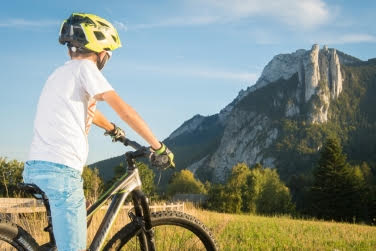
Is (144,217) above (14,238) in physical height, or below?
above

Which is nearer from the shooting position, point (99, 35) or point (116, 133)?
point (99, 35)

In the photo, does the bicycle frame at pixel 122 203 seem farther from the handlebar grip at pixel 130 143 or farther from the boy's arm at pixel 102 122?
the boy's arm at pixel 102 122

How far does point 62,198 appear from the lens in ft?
9.07

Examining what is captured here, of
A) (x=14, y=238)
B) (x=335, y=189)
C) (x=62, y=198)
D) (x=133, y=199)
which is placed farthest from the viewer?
(x=335, y=189)

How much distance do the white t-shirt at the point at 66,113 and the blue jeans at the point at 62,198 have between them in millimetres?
60

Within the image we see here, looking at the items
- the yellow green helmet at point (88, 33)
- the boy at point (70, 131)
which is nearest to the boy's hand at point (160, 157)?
the boy at point (70, 131)

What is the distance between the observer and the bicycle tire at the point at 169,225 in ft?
10.9

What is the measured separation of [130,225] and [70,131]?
0.97 meters

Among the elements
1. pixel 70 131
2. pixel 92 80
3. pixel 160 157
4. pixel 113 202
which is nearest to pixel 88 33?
pixel 92 80

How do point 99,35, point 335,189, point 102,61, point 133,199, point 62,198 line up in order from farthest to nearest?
point 335,189
point 133,199
point 102,61
point 99,35
point 62,198

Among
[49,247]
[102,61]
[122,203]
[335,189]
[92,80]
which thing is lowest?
[335,189]

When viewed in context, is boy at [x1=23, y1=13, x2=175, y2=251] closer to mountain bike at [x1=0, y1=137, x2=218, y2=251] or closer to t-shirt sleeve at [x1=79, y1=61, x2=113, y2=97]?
t-shirt sleeve at [x1=79, y1=61, x2=113, y2=97]

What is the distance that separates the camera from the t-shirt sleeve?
2814mm

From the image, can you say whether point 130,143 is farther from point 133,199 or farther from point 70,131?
point 70,131
